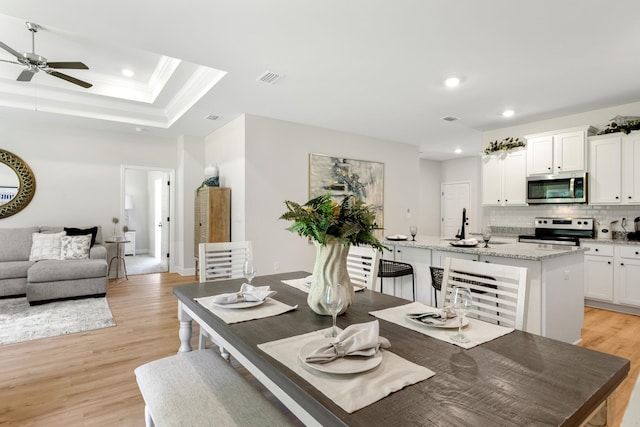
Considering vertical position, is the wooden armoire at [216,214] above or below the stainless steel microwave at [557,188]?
below

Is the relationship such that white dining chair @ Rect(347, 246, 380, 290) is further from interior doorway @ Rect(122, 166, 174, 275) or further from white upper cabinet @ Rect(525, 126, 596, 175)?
interior doorway @ Rect(122, 166, 174, 275)

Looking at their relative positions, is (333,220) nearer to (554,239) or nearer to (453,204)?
(554,239)

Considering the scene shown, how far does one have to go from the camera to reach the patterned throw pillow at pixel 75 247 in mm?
4691

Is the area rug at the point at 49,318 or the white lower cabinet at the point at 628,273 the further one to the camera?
the white lower cabinet at the point at 628,273

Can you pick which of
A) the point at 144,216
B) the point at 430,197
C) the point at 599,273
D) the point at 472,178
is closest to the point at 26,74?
the point at 144,216

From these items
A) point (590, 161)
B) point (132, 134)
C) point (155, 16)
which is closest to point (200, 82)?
point (155, 16)

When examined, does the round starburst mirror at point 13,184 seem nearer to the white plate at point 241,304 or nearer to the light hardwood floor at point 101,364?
the light hardwood floor at point 101,364

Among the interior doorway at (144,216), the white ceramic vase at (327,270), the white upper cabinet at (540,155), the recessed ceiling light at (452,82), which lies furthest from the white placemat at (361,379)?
the interior doorway at (144,216)

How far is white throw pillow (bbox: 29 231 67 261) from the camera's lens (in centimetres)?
464

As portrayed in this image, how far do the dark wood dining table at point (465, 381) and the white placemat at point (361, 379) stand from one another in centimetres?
2

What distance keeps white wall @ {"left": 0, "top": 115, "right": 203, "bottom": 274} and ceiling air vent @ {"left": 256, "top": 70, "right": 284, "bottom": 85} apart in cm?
339

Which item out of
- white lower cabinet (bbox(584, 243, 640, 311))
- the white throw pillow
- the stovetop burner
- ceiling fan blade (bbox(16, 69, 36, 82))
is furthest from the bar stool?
the white throw pillow

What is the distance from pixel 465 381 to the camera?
0.90 m

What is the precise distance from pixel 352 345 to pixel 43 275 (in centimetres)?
472
